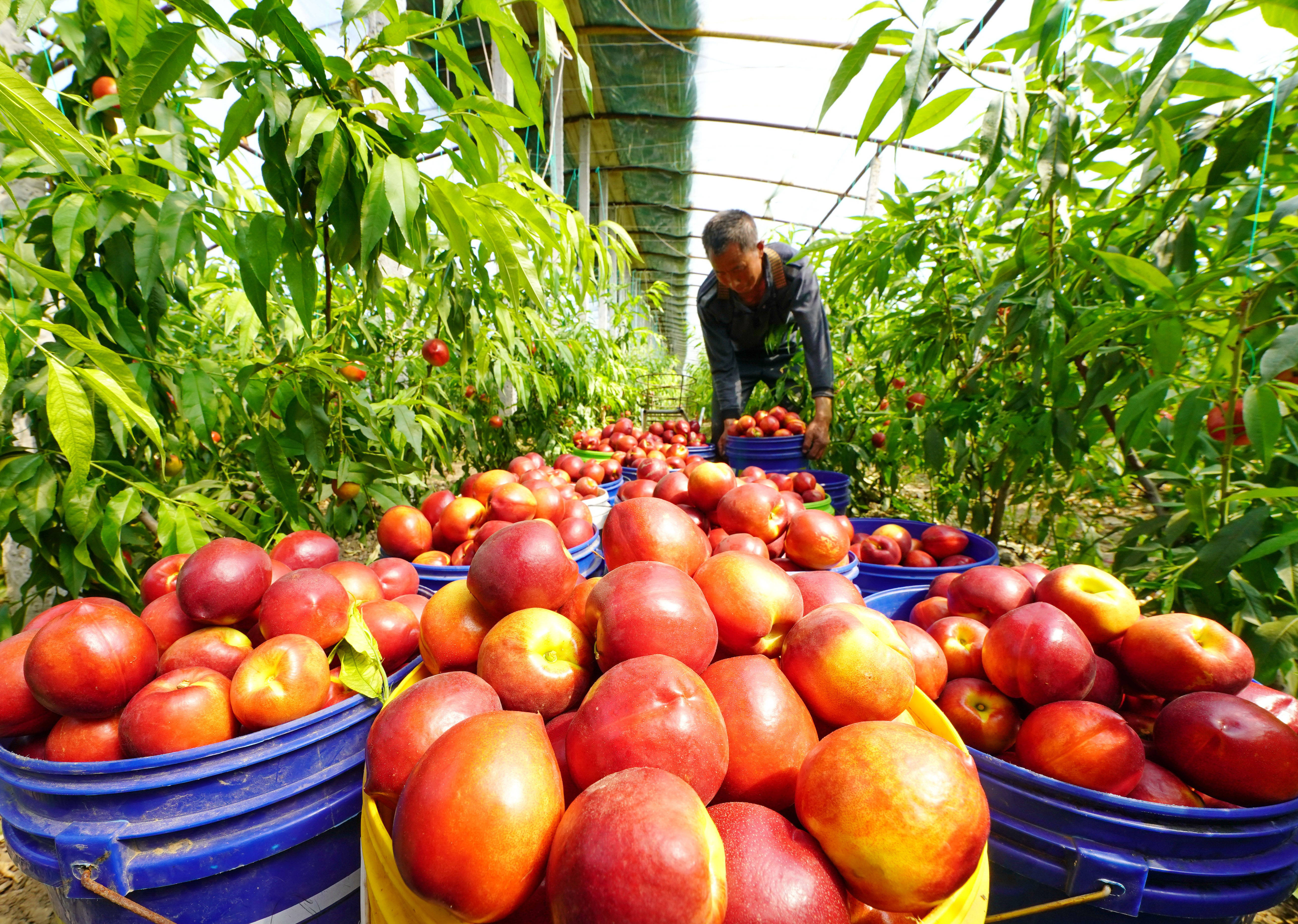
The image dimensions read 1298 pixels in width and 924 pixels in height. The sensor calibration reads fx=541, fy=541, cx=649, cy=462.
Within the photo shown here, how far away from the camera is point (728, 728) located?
88cm

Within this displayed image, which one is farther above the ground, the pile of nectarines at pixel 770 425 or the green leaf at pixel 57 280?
the green leaf at pixel 57 280

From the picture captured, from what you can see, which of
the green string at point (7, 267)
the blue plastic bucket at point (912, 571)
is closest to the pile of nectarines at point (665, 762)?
the blue plastic bucket at point (912, 571)

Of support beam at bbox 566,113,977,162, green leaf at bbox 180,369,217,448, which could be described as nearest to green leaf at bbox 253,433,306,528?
green leaf at bbox 180,369,217,448

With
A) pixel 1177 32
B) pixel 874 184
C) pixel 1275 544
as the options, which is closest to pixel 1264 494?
pixel 1275 544

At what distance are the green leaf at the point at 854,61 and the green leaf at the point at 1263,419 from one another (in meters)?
1.17

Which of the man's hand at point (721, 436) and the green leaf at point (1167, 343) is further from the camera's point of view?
the man's hand at point (721, 436)

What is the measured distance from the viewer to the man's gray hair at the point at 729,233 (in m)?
3.64

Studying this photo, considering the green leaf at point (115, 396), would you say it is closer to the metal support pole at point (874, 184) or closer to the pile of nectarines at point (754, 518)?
the pile of nectarines at point (754, 518)

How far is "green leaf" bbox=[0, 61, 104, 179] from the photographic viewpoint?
0.61 meters

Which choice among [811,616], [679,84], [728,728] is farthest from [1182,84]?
[679,84]

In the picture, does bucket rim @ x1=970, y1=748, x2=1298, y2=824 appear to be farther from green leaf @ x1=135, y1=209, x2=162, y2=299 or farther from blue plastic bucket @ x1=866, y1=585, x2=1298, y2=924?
green leaf @ x1=135, y1=209, x2=162, y2=299

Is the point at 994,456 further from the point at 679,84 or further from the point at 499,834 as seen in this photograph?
the point at 679,84

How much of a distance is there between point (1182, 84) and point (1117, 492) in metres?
1.87

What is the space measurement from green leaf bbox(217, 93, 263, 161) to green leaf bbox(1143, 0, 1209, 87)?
189cm
